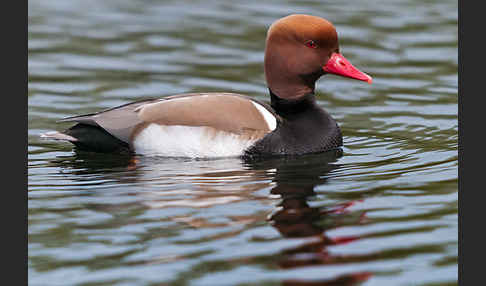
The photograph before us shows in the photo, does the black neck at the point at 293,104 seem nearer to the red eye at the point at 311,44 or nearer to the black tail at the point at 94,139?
the red eye at the point at 311,44

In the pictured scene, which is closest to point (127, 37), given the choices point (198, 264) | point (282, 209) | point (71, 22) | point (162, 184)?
point (71, 22)

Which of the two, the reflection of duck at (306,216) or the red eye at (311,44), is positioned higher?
the red eye at (311,44)

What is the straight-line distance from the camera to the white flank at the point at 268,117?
7.48m

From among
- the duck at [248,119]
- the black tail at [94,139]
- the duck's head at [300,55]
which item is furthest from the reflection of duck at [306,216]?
the black tail at [94,139]

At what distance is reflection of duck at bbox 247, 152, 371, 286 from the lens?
4.97 meters

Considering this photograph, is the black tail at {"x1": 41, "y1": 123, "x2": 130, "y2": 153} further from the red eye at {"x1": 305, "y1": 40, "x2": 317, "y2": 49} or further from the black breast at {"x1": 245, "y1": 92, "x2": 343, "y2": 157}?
the red eye at {"x1": 305, "y1": 40, "x2": 317, "y2": 49}

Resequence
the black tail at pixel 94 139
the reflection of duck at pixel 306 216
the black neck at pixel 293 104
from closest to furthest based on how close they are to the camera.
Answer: the reflection of duck at pixel 306 216 → the black tail at pixel 94 139 → the black neck at pixel 293 104

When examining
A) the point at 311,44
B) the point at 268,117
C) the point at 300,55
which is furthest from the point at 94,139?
the point at 311,44

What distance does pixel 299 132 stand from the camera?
24.9 feet

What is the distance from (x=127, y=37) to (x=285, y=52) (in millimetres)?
4594

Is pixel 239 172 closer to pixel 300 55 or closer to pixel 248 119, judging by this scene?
pixel 248 119

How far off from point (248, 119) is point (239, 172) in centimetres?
55

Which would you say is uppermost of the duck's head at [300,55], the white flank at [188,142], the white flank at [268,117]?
the duck's head at [300,55]

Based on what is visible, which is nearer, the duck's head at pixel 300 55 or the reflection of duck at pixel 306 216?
the reflection of duck at pixel 306 216
